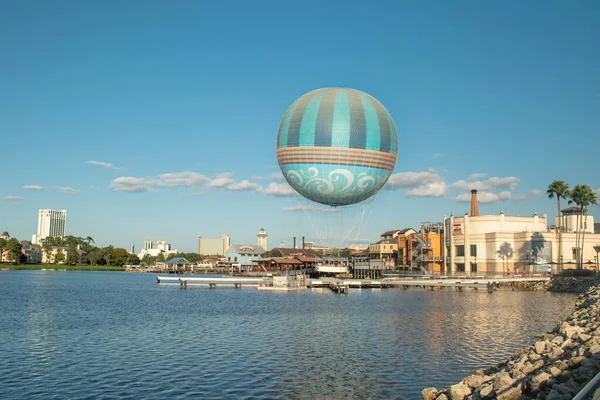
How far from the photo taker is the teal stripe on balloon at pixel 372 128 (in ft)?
171

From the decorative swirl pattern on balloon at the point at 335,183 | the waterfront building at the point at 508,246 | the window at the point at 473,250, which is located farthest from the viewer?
the window at the point at 473,250

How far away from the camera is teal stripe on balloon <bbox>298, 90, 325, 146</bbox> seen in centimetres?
5147

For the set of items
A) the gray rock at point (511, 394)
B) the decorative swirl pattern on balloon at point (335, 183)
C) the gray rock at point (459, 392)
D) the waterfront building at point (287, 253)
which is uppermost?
the decorative swirl pattern on balloon at point (335, 183)

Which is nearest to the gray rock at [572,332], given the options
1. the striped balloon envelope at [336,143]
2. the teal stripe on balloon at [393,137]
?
the striped balloon envelope at [336,143]

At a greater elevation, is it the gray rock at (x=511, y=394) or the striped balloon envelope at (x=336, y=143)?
the striped balloon envelope at (x=336, y=143)

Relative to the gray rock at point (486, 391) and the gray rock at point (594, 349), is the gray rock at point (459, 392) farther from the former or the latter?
the gray rock at point (594, 349)

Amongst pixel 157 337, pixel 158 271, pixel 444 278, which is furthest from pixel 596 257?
pixel 158 271

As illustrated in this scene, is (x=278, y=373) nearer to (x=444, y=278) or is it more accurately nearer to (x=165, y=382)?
(x=165, y=382)

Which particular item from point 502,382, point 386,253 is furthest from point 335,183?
point 386,253

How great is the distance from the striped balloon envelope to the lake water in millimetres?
11776

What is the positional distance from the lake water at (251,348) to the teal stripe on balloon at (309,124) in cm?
1511

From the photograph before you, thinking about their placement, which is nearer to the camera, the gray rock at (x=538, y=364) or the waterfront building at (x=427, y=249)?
the gray rock at (x=538, y=364)

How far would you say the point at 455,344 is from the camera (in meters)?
30.3

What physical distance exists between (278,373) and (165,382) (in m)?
4.59
